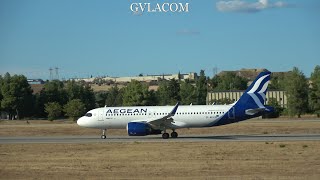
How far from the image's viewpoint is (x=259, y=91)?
46750 millimetres

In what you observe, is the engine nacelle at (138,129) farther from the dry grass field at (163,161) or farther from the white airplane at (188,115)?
the dry grass field at (163,161)

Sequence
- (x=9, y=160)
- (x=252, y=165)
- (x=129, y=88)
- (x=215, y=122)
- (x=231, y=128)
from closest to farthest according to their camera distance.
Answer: (x=252, y=165) < (x=9, y=160) < (x=215, y=122) < (x=231, y=128) < (x=129, y=88)

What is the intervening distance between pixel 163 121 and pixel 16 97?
59619 millimetres

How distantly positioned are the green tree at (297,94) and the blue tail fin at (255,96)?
43861 mm

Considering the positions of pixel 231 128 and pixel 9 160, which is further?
pixel 231 128

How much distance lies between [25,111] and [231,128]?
5206 centimetres

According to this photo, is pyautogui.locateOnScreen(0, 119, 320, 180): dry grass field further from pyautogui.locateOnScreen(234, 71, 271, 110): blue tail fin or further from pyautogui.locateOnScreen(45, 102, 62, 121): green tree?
pyautogui.locateOnScreen(45, 102, 62, 121): green tree

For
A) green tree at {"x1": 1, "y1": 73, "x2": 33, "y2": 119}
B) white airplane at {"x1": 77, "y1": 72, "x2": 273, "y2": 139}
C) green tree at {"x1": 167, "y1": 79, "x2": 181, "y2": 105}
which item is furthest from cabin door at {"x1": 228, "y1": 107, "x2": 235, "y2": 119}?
green tree at {"x1": 167, "y1": 79, "x2": 181, "y2": 105}

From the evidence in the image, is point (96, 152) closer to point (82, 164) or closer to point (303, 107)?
point (82, 164)

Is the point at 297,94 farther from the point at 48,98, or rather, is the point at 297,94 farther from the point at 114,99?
the point at 48,98

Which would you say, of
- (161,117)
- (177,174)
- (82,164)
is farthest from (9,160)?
(161,117)

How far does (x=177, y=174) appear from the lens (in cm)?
2208

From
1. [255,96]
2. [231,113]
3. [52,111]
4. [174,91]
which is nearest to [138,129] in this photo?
[231,113]

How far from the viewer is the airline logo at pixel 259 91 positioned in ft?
152
